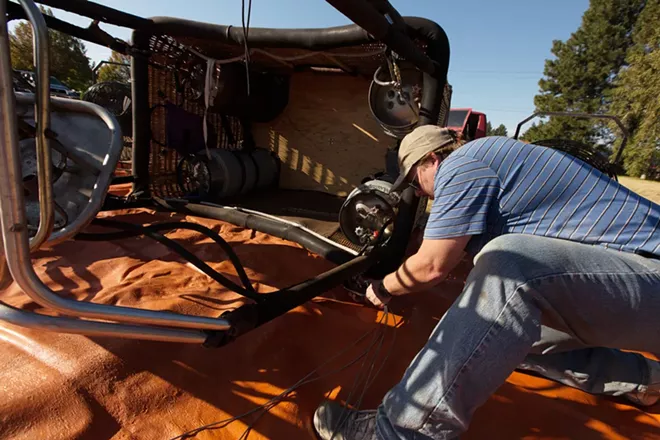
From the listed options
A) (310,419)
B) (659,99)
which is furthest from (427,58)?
(659,99)

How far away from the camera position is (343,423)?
1.60 meters

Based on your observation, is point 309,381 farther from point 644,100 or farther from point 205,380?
point 644,100

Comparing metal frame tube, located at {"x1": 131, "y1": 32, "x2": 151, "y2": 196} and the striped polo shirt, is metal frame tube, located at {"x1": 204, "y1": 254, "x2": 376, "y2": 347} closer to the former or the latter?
the striped polo shirt

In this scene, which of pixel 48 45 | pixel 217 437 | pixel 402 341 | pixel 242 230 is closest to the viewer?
pixel 48 45

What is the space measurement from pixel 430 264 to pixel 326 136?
167 inches

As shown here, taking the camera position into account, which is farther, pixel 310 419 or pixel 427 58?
pixel 427 58

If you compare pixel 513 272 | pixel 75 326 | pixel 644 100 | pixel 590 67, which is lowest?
pixel 75 326

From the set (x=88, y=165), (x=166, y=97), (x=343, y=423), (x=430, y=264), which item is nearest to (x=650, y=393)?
(x=430, y=264)

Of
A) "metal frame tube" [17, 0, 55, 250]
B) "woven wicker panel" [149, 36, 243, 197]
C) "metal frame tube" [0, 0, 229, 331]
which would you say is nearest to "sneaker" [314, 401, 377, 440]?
"metal frame tube" [0, 0, 229, 331]

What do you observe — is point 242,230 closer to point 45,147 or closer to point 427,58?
point 427,58

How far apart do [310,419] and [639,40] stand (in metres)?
30.6

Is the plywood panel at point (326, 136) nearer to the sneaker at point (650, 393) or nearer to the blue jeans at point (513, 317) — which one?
the sneaker at point (650, 393)

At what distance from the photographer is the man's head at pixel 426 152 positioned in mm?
1618

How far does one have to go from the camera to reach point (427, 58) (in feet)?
8.41
